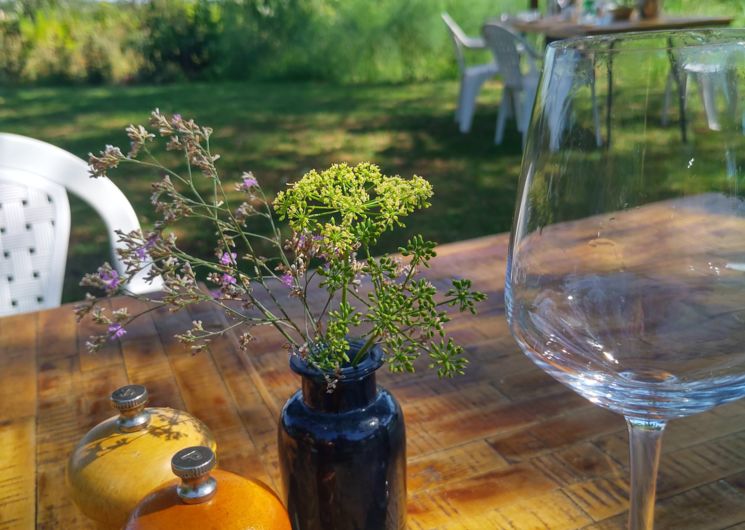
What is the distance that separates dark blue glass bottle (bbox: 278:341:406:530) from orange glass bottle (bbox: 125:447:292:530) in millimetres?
48

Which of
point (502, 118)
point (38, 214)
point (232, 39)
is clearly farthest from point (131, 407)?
point (232, 39)

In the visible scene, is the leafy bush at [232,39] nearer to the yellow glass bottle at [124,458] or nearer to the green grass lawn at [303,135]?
the green grass lawn at [303,135]

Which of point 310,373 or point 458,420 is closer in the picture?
point 310,373

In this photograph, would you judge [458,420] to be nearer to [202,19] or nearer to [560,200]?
[560,200]

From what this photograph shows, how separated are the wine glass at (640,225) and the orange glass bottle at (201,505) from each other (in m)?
0.20

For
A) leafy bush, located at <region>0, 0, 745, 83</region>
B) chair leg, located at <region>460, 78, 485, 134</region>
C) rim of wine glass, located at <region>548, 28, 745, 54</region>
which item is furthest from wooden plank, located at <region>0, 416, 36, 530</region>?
leafy bush, located at <region>0, 0, 745, 83</region>

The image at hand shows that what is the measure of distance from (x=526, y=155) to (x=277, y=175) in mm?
4534

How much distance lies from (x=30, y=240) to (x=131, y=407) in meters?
1.09

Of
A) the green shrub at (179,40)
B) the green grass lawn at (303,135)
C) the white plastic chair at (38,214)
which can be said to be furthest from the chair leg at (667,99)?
the green shrub at (179,40)

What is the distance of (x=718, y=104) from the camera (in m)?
0.42

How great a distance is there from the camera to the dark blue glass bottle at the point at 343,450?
1.82 feet

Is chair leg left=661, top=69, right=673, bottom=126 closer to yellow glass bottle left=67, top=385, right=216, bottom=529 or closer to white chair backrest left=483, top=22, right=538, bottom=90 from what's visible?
yellow glass bottle left=67, top=385, right=216, bottom=529

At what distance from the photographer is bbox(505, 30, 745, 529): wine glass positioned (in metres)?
0.42

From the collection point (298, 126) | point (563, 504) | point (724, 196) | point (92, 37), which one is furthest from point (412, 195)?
point (92, 37)
